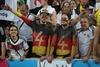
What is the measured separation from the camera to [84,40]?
8.84m

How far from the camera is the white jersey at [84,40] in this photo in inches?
346

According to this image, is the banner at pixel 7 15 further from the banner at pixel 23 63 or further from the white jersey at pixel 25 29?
the banner at pixel 23 63

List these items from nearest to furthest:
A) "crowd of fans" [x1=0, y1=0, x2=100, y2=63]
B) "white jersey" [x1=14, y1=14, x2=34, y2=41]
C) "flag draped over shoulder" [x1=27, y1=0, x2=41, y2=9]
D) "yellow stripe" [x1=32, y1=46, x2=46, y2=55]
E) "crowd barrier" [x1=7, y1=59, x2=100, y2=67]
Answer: "crowd barrier" [x1=7, y1=59, x2=100, y2=67] → "crowd of fans" [x1=0, y1=0, x2=100, y2=63] → "yellow stripe" [x1=32, y1=46, x2=46, y2=55] → "white jersey" [x1=14, y1=14, x2=34, y2=41] → "flag draped over shoulder" [x1=27, y1=0, x2=41, y2=9]

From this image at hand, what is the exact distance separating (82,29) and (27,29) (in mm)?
1238

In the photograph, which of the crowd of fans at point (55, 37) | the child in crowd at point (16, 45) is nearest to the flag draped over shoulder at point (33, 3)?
the crowd of fans at point (55, 37)

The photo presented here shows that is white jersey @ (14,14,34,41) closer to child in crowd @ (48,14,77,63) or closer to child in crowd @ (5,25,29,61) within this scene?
child in crowd @ (5,25,29,61)

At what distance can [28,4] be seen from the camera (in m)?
10.3

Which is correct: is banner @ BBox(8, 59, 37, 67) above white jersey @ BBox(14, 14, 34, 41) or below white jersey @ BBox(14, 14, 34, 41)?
below

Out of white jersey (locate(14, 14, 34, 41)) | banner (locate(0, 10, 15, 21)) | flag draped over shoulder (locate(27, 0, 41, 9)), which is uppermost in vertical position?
flag draped over shoulder (locate(27, 0, 41, 9))

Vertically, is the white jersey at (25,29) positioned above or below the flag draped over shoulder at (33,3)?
below

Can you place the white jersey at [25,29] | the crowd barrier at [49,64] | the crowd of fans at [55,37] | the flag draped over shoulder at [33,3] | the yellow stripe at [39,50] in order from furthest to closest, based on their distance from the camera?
the flag draped over shoulder at [33,3] → the white jersey at [25,29] → the yellow stripe at [39,50] → the crowd of fans at [55,37] → the crowd barrier at [49,64]

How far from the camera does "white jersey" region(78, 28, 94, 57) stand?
8.80 m

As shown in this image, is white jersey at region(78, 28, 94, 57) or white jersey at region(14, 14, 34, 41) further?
white jersey at region(14, 14, 34, 41)

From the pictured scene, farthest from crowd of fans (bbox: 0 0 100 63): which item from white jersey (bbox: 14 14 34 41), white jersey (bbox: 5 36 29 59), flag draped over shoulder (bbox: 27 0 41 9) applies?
flag draped over shoulder (bbox: 27 0 41 9)
